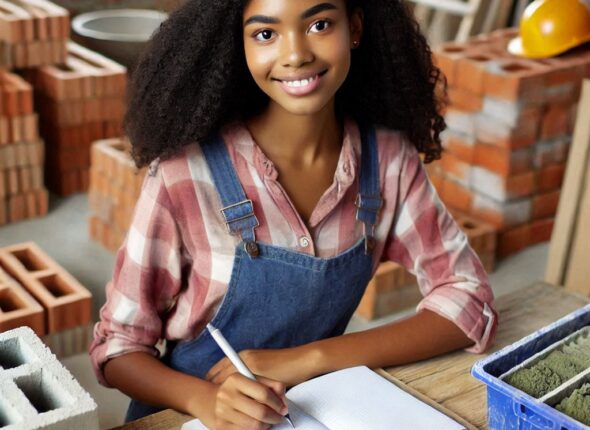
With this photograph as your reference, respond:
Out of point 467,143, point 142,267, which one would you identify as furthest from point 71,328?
point 467,143

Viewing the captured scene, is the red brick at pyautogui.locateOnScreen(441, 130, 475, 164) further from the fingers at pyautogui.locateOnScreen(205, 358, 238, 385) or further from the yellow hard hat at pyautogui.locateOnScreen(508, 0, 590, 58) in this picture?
the fingers at pyautogui.locateOnScreen(205, 358, 238, 385)

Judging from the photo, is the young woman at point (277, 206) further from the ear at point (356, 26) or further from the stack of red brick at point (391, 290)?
the stack of red brick at point (391, 290)

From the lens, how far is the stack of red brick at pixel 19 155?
10.8 ft

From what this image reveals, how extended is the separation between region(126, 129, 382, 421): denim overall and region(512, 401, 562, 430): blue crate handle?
1.39 ft

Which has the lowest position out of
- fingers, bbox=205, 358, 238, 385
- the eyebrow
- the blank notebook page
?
fingers, bbox=205, 358, 238, 385

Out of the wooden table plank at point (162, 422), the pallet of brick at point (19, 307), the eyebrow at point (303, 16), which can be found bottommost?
the pallet of brick at point (19, 307)

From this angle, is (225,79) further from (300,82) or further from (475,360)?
(475,360)

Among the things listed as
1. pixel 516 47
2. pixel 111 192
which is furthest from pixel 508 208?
pixel 111 192

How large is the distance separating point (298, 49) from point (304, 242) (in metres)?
0.31

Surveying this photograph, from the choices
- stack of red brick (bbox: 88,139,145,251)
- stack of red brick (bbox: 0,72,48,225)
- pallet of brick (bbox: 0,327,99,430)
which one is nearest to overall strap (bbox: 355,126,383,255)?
pallet of brick (bbox: 0,327,99,430)

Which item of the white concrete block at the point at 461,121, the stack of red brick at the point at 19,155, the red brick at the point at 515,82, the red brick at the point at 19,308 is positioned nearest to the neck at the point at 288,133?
the red brick at the point at 19,308

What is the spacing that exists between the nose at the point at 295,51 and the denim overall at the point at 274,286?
8.1 inches

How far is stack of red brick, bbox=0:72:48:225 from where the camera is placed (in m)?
3.28

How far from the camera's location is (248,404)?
1085mm
